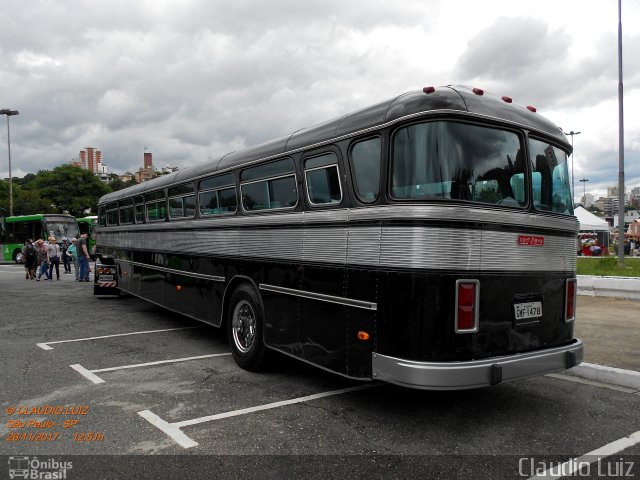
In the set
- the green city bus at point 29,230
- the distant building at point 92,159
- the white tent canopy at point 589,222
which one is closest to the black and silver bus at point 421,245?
the white tent canopy at point 589,222

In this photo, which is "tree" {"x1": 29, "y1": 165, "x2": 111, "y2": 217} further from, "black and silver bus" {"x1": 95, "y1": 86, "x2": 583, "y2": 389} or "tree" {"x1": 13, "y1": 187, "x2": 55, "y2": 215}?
"black and silver bus" {"x1": 95, "y1": 86, "x2": 583, "y2": 389}

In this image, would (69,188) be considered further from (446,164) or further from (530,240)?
(530,240)

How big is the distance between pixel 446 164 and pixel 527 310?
A: 1.56 m

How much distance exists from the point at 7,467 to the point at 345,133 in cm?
382

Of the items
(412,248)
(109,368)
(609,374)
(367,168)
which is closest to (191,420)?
(109,368)

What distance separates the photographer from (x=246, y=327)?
20.7ft

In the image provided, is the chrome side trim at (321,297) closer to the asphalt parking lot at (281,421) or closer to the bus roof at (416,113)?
the asphalt parking lot at (281,421)

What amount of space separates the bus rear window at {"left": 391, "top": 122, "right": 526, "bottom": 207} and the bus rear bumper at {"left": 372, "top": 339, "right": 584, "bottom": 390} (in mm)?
1336

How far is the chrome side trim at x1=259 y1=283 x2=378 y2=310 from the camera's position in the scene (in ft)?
14.4

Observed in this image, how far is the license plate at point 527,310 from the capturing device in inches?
177

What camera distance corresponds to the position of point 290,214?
5.46 metres

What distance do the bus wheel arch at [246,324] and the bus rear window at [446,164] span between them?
2.51 metres

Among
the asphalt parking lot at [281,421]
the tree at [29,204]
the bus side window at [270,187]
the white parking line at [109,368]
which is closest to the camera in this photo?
the asphalt parking lot at [281,421]

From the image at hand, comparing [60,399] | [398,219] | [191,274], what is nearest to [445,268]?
[398,219]
